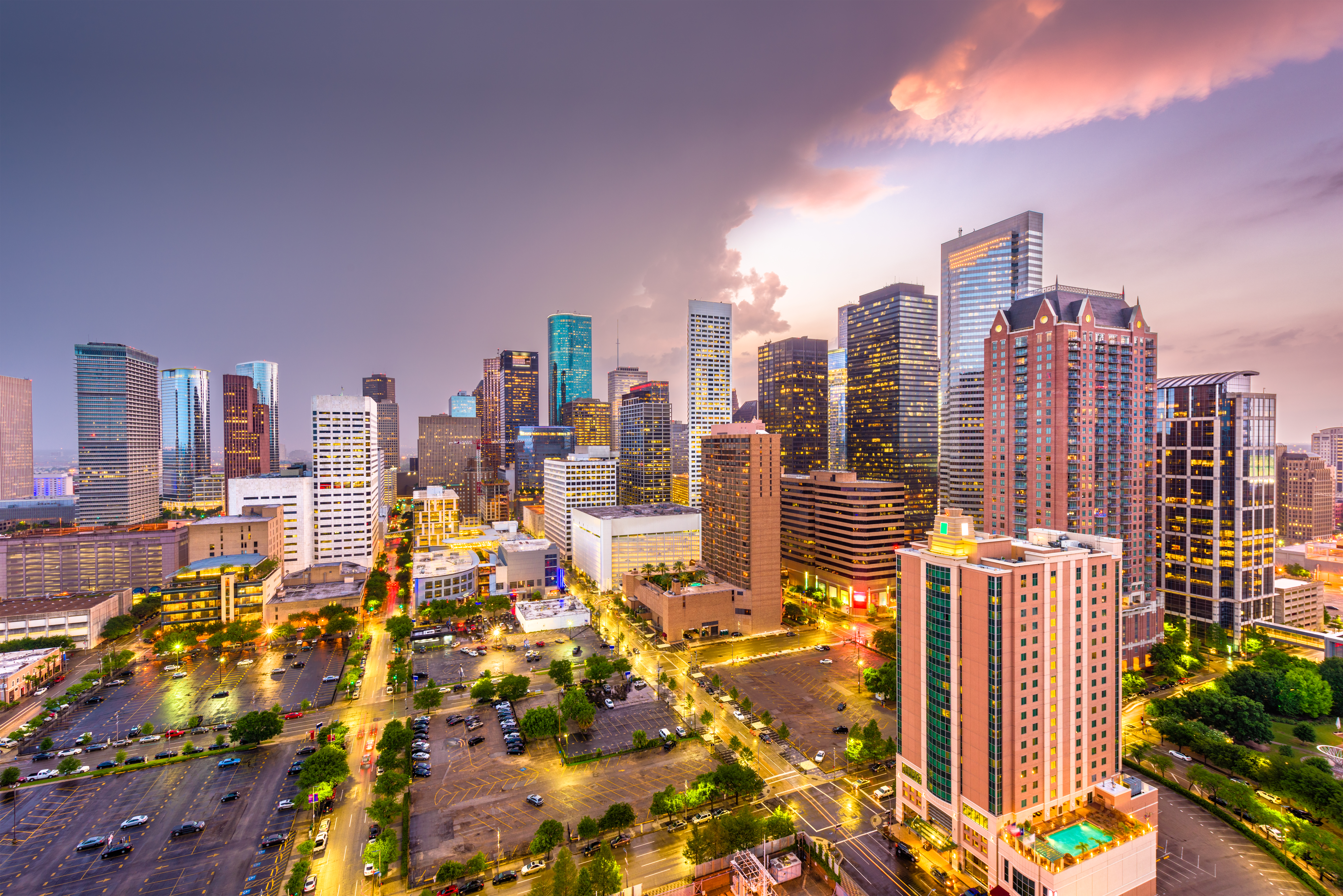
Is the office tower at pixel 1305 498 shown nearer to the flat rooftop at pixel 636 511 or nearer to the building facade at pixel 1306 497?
the building facade at pixel 1306 497

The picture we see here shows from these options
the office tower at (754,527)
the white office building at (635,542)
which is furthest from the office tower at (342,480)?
the office tower at (754,527)

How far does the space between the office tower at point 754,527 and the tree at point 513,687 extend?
156 feet

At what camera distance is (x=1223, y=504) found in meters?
109

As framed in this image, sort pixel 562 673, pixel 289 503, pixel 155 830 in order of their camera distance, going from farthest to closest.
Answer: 1. pixel 289 503
2. pixel 562 673
3. pixel 155 830

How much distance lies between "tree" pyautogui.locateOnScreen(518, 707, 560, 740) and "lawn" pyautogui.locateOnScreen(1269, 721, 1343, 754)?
9621cm

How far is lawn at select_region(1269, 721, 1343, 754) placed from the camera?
76.6 metres

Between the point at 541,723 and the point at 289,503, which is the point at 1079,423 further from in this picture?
the point at 289,503

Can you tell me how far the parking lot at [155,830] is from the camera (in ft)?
171

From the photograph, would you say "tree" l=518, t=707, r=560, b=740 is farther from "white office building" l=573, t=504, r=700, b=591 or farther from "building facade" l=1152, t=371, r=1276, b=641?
"building facade" l=1152, t=371, r=1276, b=641

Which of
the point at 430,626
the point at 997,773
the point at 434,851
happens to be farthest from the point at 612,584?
the point at 997,773

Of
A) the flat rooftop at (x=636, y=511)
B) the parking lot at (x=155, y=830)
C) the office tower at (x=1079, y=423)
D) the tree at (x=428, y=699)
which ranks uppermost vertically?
the office tower at (x=1079, y=423)

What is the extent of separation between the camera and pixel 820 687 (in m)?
94.8

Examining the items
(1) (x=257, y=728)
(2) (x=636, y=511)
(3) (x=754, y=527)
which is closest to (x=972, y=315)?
(3) (x=754, y=527)

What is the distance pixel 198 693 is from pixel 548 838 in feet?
253
